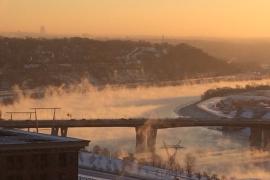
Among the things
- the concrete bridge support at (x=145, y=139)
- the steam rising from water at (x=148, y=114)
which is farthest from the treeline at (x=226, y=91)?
the concrete bridge support at (x=145, y=139)

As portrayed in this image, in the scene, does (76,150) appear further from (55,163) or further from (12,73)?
(12,73)

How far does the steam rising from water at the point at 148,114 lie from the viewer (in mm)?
31781

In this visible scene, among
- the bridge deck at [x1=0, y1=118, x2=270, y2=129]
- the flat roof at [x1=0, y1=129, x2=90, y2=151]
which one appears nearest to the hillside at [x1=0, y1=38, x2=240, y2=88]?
the bridge deck at [x1=0, y1=118, x2=270, y2=129]

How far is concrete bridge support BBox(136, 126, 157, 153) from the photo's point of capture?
115 ft

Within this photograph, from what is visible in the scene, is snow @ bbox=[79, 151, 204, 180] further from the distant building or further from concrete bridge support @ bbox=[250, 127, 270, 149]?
concrete bridge support @ bbox=[250, 127, 270, 149]

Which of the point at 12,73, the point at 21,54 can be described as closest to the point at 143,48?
the point at 21,54

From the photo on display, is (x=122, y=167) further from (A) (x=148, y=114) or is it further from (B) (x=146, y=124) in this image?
(A) (x=148, y=114)

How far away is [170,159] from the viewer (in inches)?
1224

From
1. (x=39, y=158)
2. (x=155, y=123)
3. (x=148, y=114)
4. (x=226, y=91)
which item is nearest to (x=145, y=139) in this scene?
(x=155, y=123)

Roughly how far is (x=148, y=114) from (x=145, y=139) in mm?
12488

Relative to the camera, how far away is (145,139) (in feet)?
119

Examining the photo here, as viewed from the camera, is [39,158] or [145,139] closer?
[39,158]

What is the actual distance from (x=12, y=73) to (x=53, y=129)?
3616cm

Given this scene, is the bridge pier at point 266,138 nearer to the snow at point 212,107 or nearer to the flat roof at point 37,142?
the snow at point 212,107
